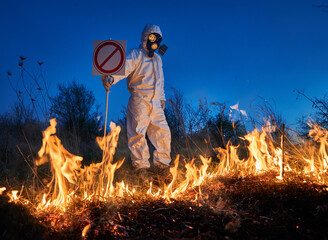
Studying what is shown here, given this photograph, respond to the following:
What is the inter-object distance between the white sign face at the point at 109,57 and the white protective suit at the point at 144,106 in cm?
98

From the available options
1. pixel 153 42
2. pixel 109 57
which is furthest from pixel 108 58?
pixel 153 42

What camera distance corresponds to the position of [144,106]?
170 inches

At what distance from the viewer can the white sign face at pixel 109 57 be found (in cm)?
318

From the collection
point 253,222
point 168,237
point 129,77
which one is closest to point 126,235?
point 168,237

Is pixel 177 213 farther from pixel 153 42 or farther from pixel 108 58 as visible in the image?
pixel 153 42

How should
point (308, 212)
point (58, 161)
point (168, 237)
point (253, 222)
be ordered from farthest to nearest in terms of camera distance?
point (58, 161) < point (308, 212) < point (253, 222) < point (168, 237)

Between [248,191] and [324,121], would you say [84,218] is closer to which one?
[248,191]

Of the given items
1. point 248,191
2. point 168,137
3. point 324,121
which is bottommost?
point 248,191

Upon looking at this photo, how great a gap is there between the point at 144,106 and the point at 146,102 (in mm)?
83

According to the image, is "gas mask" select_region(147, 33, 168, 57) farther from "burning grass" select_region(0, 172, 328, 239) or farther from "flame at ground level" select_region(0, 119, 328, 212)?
"burning grass" select_region(0, 172, 328, 239)

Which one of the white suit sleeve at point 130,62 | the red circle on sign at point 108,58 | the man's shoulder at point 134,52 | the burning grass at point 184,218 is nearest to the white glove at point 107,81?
the red circle on sign at point 108,58

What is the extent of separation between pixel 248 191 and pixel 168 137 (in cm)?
220

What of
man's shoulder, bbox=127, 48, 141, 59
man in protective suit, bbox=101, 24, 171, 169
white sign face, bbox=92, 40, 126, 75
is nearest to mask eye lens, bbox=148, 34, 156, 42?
man in protective suit, bbox=101, 24, 171, 169

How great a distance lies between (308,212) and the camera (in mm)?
1852
